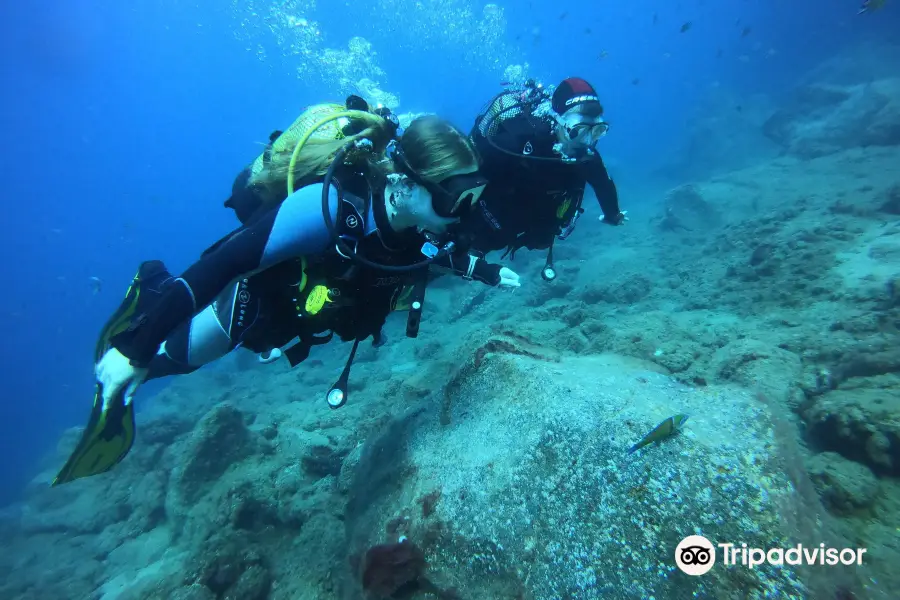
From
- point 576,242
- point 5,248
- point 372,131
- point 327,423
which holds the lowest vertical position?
point 327,423

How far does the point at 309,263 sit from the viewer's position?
2.87m

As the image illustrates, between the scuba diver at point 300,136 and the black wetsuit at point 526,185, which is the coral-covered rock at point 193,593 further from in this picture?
the black wetsuit at point 526,185

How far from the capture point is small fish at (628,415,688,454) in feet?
7.18

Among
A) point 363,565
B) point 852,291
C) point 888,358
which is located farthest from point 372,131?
point 852,291

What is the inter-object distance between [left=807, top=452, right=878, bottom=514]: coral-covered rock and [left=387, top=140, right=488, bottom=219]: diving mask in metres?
3.22

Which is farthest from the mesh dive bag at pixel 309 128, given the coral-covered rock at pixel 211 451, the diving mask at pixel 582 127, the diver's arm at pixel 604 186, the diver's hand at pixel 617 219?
the coral-covered rock at pixel 211 451

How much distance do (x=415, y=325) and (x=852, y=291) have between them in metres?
6.64

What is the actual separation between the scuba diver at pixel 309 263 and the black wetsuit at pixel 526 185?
5.85 feet

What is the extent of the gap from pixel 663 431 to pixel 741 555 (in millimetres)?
624

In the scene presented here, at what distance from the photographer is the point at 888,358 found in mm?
3859

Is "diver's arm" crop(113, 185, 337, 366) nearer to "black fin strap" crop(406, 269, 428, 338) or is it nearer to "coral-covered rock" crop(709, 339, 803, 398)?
"black fin strap" crop(406, 269, 428, 338)

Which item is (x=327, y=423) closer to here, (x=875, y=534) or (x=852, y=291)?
(x=875, y=534)

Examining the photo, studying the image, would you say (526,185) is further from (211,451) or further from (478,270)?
(211,451)

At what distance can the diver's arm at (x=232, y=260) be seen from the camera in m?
2.21
